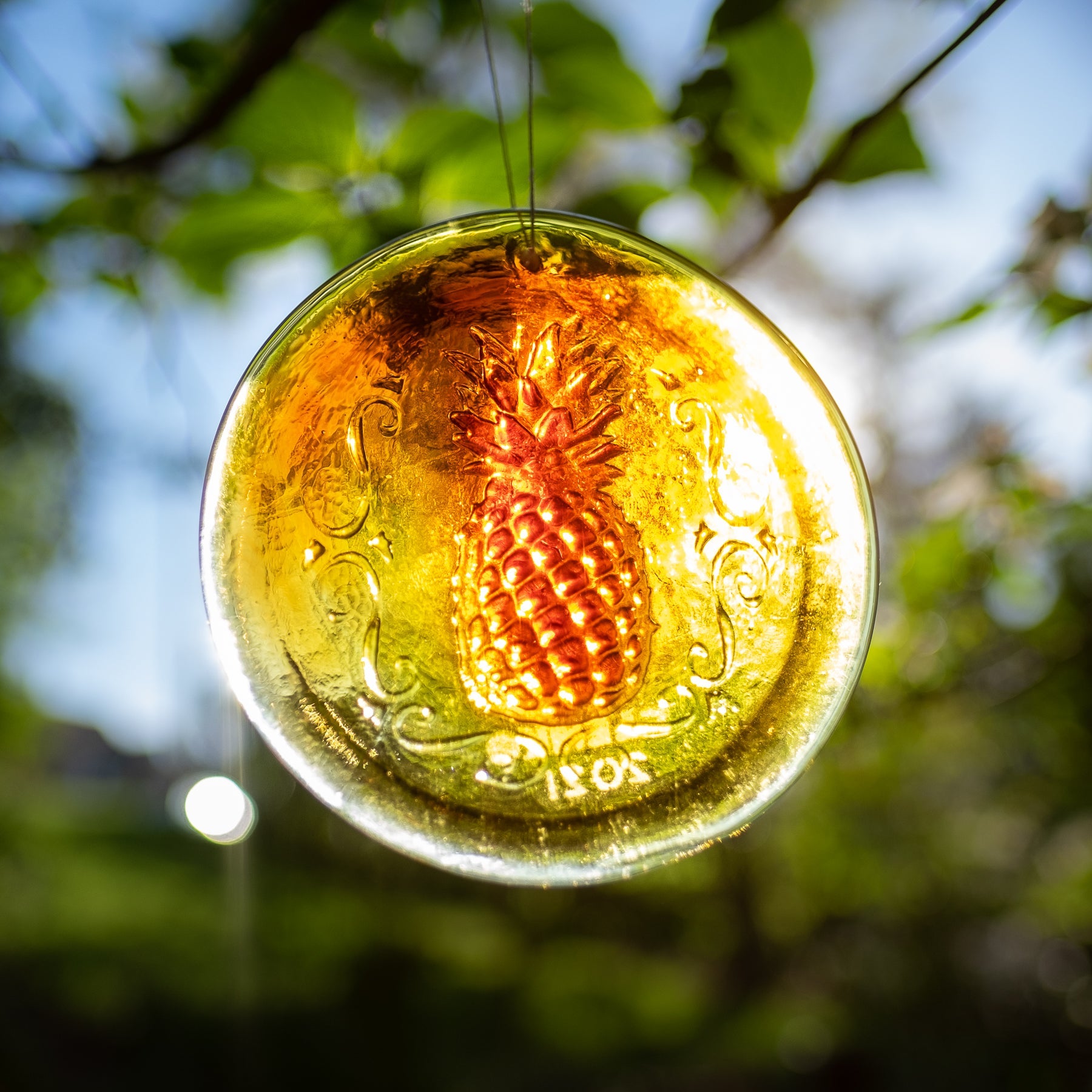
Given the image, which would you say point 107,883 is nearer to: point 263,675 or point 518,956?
point 518,956

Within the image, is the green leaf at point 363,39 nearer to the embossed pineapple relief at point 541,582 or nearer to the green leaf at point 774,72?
the green leaf at point 774,72

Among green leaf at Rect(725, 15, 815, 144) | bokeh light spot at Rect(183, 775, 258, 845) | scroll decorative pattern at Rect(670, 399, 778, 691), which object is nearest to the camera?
scroll decorative pattern at Rect(670, 399, 778, 691)

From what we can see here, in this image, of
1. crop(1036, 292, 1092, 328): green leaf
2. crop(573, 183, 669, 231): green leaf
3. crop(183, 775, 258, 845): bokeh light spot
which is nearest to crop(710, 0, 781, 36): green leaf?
crop(573, 183, 669, 231): green leaf

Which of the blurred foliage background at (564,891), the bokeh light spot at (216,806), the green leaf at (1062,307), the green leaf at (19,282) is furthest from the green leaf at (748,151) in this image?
the bokeh light spot at (216,806)

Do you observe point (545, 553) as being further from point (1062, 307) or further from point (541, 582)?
point (1062, 307)

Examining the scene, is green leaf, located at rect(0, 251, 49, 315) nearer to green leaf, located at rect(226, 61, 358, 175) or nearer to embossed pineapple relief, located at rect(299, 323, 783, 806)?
green leaf, located at rect(226, 61, 358, 175)

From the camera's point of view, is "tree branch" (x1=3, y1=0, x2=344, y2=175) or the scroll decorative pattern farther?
"tree branch" (x1=3, y1=0, x2=344, y2=175)

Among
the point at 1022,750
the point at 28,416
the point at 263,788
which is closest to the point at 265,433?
the point at 1022,750
